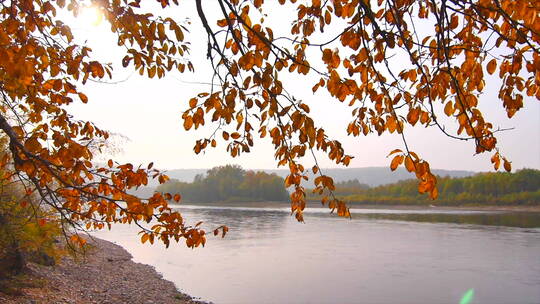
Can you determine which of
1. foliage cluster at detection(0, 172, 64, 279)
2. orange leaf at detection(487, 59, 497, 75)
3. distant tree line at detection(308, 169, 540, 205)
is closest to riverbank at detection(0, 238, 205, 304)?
foliage cluster at detection(0, 172, 64, 279)

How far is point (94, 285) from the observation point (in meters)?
11.7

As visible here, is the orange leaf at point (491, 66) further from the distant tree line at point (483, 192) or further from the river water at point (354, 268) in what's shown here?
the distant tree line at point (483, 192)

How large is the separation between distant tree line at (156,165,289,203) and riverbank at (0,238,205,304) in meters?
85.2

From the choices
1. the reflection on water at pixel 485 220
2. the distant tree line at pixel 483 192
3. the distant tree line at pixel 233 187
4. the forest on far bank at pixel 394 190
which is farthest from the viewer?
the distant tree line at pixel 233 187

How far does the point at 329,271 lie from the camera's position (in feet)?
56.5

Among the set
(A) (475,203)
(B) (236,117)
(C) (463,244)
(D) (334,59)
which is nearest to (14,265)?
(B) (236,117)

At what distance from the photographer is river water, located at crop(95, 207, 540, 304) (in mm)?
13617

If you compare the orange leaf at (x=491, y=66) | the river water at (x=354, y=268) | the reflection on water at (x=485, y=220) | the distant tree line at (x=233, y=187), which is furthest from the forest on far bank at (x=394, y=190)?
the orange leaf at (x=491, y=66)

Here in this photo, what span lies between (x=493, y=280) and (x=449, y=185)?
83.3m

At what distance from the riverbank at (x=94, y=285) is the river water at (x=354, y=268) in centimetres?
117

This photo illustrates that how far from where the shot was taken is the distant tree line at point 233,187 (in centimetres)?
10206

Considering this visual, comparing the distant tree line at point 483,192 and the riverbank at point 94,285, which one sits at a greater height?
the distant tree line at point 483,192

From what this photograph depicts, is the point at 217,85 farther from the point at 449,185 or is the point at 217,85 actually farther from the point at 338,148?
the point at 449,185

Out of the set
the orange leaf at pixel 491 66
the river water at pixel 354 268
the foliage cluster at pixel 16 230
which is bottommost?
the river water at pixel 354 268
